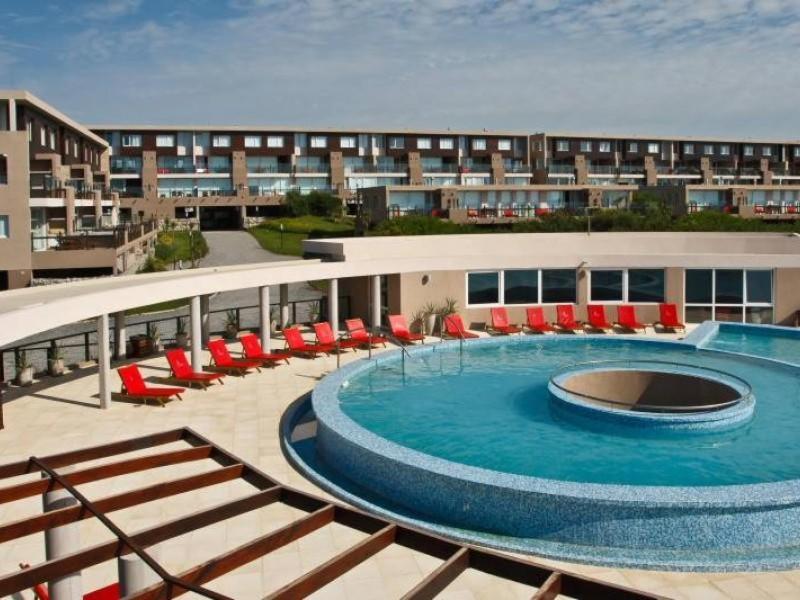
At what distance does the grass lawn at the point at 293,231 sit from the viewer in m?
55.3

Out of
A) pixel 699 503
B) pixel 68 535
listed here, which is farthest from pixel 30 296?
pixel 699 503

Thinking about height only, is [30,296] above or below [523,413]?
above

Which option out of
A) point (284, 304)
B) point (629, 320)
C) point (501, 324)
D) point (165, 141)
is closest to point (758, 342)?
point (629, 320)

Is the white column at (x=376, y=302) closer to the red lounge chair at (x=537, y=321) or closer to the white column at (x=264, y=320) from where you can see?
the white column at (x=264, y=320)

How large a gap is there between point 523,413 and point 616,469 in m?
3.50

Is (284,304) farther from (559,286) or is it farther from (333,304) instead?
(559,286)

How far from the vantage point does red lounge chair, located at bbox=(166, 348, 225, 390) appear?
18391 millimetres

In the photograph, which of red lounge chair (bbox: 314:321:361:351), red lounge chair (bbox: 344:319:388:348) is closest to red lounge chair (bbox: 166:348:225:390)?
red lounge chair (bbox: 314:321:361:351)

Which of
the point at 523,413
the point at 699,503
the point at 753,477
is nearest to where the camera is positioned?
the point at 699,503

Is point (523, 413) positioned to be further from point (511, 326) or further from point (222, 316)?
point (222, 316)

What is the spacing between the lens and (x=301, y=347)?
2175cm

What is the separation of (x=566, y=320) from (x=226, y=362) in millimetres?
11540

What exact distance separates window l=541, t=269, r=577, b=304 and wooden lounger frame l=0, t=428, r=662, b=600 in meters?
21.0

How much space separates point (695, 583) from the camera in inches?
355
